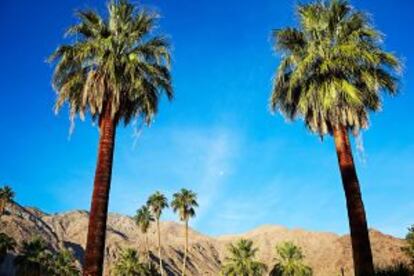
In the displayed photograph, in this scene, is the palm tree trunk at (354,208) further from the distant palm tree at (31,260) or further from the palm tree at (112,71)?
the distant palm tree at (31,260)

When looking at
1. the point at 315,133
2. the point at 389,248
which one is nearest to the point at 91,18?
the point at 315,133

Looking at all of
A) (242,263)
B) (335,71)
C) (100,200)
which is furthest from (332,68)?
Result: (242,263)

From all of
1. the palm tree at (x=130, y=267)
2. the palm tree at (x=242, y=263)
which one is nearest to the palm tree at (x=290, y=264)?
the palm tree at (x=242, y=263)

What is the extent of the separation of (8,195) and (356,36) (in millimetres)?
78706

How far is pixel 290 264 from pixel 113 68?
257ft

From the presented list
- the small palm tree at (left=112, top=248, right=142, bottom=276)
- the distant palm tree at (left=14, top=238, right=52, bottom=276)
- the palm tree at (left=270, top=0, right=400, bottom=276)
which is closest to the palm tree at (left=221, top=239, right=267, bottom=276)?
the small palm tree at (left=112, top=248, right=142, bottom=276)

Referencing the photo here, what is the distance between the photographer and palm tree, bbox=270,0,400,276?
18.5 m

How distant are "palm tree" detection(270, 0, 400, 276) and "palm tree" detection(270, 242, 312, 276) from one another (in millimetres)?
73654

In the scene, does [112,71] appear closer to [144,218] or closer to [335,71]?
[335,71]

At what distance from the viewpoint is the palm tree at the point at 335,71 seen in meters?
18.5

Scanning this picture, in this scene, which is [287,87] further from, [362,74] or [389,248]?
[389,248]

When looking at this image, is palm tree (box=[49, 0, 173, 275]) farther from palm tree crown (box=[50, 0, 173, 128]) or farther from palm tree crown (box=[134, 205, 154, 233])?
palm tree crown (box=[134, 205, 154, 233])

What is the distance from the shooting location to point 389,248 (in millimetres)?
143750

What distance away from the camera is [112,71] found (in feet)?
58.5
